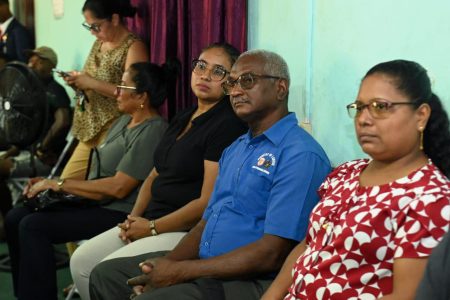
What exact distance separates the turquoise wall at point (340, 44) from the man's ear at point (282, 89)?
0.23 metres

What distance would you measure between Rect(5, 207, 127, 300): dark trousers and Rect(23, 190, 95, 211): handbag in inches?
1.2

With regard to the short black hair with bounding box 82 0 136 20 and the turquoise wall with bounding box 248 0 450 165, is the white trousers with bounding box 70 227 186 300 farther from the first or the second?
the short black hair with bounding box 82 0 136 20

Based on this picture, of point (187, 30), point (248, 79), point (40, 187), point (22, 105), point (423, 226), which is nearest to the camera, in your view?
point (423, 226)

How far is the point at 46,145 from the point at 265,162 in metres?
2.56

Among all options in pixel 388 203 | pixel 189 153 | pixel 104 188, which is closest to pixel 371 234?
pixel 388 203

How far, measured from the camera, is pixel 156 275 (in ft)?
6.48

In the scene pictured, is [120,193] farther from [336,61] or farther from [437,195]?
[437,195]

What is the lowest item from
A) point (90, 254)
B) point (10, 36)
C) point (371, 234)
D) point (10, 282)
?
point (10, 282)

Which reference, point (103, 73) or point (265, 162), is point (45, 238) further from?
point (265, 162)

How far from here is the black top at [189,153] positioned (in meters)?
2.38

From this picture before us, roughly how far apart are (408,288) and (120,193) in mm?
1731

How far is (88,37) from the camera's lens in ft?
14.5

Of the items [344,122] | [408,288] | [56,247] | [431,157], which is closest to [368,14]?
[344,122]

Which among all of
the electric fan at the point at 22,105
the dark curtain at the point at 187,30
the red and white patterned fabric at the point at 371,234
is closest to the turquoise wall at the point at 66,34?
the electric fan at the point at 22,105
